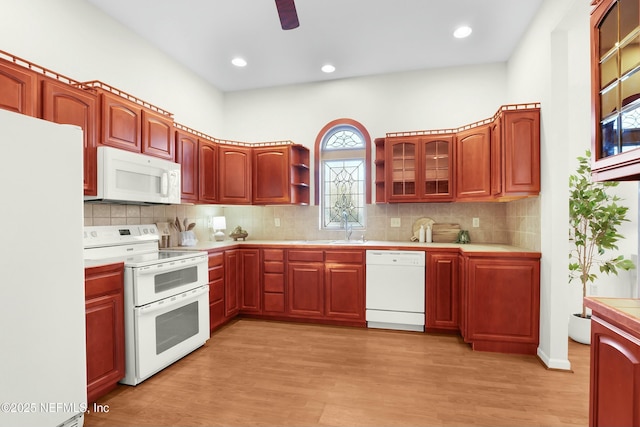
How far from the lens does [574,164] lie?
10.4ft

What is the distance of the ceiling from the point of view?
264 cm

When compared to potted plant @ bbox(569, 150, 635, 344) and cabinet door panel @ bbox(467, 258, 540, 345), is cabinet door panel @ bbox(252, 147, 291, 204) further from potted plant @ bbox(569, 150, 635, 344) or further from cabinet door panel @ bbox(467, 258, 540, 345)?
potted plant @ bbox(569, 150, 635, 344)

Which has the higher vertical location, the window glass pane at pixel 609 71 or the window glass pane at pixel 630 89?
the window glass pane at pixel 609 71

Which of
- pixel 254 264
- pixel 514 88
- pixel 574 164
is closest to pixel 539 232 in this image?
pixel 574 164

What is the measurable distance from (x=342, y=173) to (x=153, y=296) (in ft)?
8.70

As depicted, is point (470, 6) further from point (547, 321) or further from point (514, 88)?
point (547, 321)

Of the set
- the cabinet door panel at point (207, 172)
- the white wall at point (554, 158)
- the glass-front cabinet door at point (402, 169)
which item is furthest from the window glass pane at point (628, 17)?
the cabinet door panel at point (207, 172)

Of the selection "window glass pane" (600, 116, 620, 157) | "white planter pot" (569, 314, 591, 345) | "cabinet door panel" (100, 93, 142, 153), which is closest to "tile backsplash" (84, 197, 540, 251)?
"cabinet door panel" (100, 93, 142, 153)

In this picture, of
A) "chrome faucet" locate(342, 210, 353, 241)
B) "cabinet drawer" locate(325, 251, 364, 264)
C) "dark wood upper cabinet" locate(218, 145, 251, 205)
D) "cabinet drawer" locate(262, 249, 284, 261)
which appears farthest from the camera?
"chrome faucet" locate(342, 210, 353, 241)

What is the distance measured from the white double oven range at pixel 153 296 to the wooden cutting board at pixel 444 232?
2.56 meters

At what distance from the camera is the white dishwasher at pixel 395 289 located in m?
3.26

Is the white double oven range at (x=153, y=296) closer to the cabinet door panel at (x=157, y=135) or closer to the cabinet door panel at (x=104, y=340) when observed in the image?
the cabinet door panel at (x=104, y=340)

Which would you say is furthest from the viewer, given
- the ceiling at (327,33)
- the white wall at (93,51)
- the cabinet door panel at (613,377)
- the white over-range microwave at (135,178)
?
the ceiling at (327,33)

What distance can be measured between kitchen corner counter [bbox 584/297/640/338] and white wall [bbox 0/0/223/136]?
3583 millimetres
